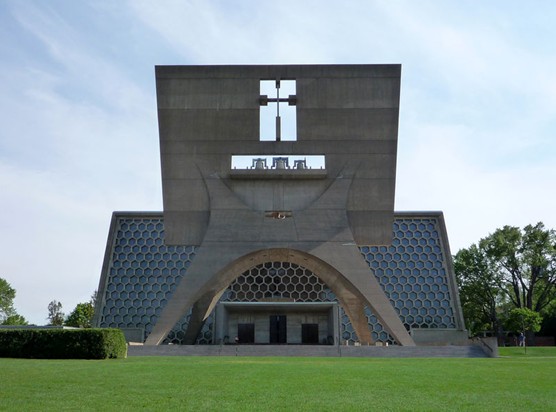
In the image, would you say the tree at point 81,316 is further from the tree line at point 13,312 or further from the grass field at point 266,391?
the grass field at point 266,391

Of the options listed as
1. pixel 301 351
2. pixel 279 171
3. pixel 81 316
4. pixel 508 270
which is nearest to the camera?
pixel 301 351

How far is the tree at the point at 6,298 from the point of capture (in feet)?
175

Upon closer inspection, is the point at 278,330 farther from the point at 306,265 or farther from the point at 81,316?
the point at 81,316

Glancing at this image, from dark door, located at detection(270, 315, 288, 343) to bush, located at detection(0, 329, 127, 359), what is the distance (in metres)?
19.7

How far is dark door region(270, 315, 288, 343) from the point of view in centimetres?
3609

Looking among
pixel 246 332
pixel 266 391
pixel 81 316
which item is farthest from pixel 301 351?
pixel 81 316

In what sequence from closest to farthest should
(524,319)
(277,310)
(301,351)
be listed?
(301,351), (524,319), (277,310)

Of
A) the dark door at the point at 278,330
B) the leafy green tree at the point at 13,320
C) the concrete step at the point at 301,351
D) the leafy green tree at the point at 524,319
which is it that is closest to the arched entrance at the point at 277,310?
the dark door at the point at 278,330

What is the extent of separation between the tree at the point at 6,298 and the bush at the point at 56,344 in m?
40.1

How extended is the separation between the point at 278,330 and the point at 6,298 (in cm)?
3104

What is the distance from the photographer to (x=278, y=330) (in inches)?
1425

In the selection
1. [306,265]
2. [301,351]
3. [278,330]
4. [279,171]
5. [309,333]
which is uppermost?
[279,171]

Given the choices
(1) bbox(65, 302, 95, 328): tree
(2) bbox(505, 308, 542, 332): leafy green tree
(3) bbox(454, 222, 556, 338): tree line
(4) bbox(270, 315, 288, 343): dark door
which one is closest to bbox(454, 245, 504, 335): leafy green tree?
(3) bbox(454, 222, 556, 338): tree line

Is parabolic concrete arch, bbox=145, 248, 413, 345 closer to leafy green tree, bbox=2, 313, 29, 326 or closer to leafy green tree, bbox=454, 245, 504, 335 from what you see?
leafy green tree, bbox=454, 245, 504, 335
